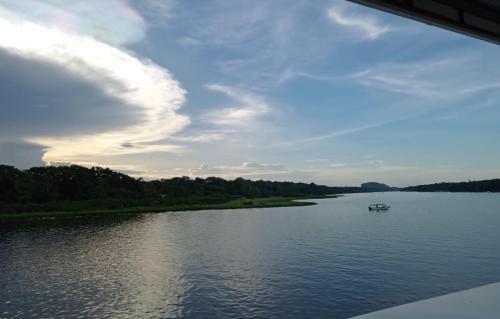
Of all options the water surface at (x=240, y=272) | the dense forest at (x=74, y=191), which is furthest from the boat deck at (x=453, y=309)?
the dense forest at (x=74, y=191)

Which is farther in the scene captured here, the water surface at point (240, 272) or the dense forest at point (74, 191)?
the dense forest at point (74, 191)

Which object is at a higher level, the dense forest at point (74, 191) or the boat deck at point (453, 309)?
the dense forest at point (74, 191)

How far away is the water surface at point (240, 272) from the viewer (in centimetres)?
2389

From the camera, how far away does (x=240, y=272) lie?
33.2 m

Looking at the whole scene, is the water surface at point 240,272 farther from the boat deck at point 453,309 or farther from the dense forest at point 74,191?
the dense forest at point 74,191

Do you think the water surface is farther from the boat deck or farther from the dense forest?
the dense forest

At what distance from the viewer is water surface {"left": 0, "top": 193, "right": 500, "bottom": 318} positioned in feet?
78.4

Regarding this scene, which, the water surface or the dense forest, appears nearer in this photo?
the water surface

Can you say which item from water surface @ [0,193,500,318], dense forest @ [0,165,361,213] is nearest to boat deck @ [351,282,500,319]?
water surface @ [0,193,500,318]

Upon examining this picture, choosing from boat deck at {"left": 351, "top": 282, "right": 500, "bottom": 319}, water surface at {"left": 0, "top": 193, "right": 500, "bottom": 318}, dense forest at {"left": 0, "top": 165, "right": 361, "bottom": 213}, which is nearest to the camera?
boat deck at {"left": 351, "top": 282, "right": 500, "bottom": 319}

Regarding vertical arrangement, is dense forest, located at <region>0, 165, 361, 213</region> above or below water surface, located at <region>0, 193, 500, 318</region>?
above

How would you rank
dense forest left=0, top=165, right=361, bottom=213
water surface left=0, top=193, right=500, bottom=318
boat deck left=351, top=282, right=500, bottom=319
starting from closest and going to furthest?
1. boat deck left=351, top=282, right=500, bottom=319
2. water surface left=0, top=193, right=500, bottom=318
3. dense forest left=0, top=165, right=361, bottom=213

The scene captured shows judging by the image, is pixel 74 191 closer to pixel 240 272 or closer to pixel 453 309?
pixel 240 272

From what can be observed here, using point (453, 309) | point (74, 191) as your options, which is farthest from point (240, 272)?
point (74, 191)
